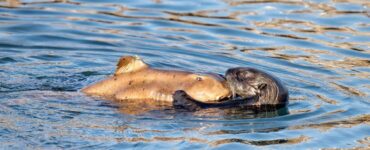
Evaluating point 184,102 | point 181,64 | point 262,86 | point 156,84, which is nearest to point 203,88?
point 184,102

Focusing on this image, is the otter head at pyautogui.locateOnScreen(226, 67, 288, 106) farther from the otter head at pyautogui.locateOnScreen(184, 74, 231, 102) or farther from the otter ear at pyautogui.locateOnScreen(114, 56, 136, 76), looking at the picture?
the otter ear at pyautogui.locateOnScreen(114, 56, 136, 76)

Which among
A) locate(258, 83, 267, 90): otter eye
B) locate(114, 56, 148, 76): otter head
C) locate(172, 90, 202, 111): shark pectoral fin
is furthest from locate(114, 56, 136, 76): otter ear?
locate(258, 83, 267, 90): otter eye

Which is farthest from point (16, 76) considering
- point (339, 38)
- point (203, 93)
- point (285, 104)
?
point (339, 38)

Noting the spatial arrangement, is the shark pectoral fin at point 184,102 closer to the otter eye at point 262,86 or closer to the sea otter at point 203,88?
the sea otter at point 203,88

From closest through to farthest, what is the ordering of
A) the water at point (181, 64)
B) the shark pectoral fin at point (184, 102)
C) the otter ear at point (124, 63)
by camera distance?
1. the water at point (181, 64)
2. the shark pectoral fin at point (184, 102)
3. the otter ear at point (124, 63)

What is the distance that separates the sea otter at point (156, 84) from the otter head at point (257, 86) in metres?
0.11

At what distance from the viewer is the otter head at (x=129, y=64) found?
9.49 meters

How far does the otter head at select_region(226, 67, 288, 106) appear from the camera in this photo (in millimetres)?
9359

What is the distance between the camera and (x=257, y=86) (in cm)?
941

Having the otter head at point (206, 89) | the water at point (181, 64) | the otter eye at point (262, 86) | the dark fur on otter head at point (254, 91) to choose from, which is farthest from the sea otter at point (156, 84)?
the otter eye at point (262, 86)

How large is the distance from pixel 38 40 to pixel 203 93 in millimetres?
4006

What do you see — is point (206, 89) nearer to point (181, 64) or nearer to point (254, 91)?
point (254, 91)

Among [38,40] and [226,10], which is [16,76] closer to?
[38,40]

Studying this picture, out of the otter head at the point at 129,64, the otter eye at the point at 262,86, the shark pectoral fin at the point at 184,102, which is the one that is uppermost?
the otter head at the point at 129,64
